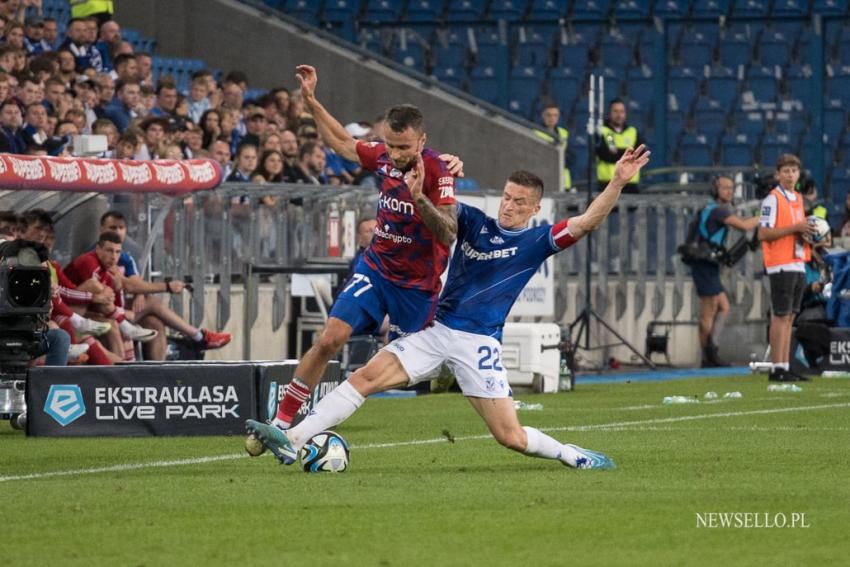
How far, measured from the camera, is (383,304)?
10.8 metres

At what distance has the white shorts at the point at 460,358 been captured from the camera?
10.3m

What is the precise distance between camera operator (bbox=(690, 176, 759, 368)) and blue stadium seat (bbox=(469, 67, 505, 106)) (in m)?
8.61

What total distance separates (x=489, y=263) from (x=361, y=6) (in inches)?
890

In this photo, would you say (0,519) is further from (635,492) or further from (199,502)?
(635,492)

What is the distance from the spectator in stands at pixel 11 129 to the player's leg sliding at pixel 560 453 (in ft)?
30.2

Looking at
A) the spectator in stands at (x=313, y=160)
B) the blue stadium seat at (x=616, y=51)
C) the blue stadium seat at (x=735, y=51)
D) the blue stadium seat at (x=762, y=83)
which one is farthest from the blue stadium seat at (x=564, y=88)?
the spectator in stands at (x=313, y=160)

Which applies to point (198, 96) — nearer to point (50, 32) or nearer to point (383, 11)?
point (50, 32)

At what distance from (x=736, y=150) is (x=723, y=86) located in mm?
1057

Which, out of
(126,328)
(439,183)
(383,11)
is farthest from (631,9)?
(439,183)

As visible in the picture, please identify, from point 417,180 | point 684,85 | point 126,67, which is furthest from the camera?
point 684,85

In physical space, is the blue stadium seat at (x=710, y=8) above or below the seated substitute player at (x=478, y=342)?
above

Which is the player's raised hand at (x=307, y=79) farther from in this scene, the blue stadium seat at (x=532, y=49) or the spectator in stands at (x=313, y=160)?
the blue stadium seat at (x=532, y=49)

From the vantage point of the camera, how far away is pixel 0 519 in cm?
828

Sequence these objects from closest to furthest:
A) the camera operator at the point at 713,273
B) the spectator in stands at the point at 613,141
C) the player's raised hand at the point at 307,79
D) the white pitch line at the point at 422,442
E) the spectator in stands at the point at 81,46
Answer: the white pitch line at the point at 422,442 → the player's raised hand at the point at 307,79 → the spectator in stands at the point at 81,46 → the camera operator at the point at 713,273 → the spectator in stands at the point at 613,141
